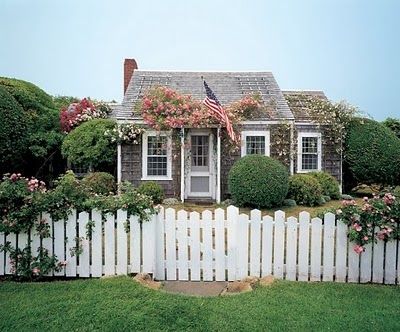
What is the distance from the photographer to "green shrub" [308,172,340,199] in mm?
15070

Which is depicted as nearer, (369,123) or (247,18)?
(247,18)

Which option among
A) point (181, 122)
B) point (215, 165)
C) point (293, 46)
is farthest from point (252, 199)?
point (293, 46)

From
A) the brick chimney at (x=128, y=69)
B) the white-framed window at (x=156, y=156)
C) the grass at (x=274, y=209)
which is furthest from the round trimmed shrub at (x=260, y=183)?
the brick chimney at (x=128, y=69)

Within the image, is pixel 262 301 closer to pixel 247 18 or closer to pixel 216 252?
pixel 216 252

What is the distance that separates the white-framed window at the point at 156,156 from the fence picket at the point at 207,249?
961 cm

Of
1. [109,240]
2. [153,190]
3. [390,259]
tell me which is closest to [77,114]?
[153,190]

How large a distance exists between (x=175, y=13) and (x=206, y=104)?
3.44 meters

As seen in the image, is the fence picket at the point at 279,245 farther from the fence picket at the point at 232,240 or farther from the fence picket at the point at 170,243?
the fence picket at the point at 170,243

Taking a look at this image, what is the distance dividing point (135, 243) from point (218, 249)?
1194mm

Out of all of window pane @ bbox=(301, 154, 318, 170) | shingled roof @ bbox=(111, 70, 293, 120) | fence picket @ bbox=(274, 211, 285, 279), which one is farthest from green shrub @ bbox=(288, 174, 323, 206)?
fence picket @ bbox=(274, 211, 285, 279)

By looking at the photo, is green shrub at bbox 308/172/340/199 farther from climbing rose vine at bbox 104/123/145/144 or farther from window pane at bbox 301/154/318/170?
climbing rose vine at bbox 104/123/145/144

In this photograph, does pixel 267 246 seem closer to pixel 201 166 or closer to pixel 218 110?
pixel 218 110

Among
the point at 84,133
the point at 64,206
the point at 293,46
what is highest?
the point at 293,46

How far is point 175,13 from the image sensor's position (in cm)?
1120
